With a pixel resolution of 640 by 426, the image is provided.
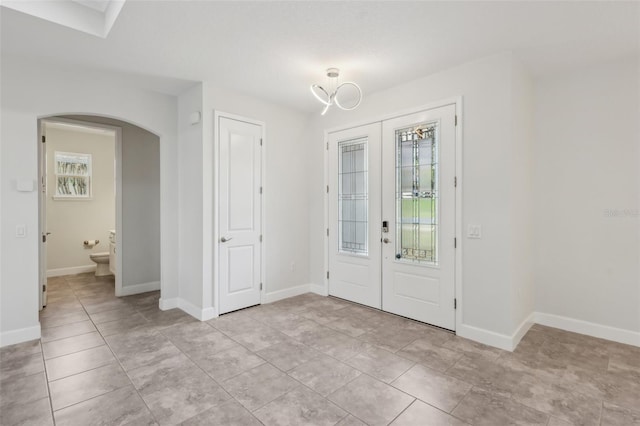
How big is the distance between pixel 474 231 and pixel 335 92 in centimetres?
205

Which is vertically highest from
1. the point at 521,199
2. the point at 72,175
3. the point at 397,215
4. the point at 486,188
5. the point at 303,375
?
the point at 72,175

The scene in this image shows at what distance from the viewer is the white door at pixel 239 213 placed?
393 centimetres

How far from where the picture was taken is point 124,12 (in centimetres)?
241

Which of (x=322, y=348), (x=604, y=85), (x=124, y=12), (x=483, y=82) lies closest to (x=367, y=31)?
(x=483, y=82)

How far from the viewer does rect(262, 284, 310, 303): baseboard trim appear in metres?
4.44

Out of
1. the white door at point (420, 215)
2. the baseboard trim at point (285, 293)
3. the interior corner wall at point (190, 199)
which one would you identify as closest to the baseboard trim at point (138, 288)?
the interior corner wall at point (190, 199)

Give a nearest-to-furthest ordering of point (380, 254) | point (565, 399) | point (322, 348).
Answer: point (565, 399)
point (322, 348)
point (380, 254)

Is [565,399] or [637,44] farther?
[637,44]

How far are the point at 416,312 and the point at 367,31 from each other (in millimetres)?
2958

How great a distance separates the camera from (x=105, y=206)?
21.6 feet

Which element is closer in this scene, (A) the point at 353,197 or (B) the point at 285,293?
(A) the point at 353,197

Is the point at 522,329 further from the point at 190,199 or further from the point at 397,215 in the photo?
the point at 190,199

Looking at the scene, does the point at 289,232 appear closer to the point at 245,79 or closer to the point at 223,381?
the point at 245,79

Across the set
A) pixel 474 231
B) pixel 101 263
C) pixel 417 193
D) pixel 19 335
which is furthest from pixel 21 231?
pixel 474 231
